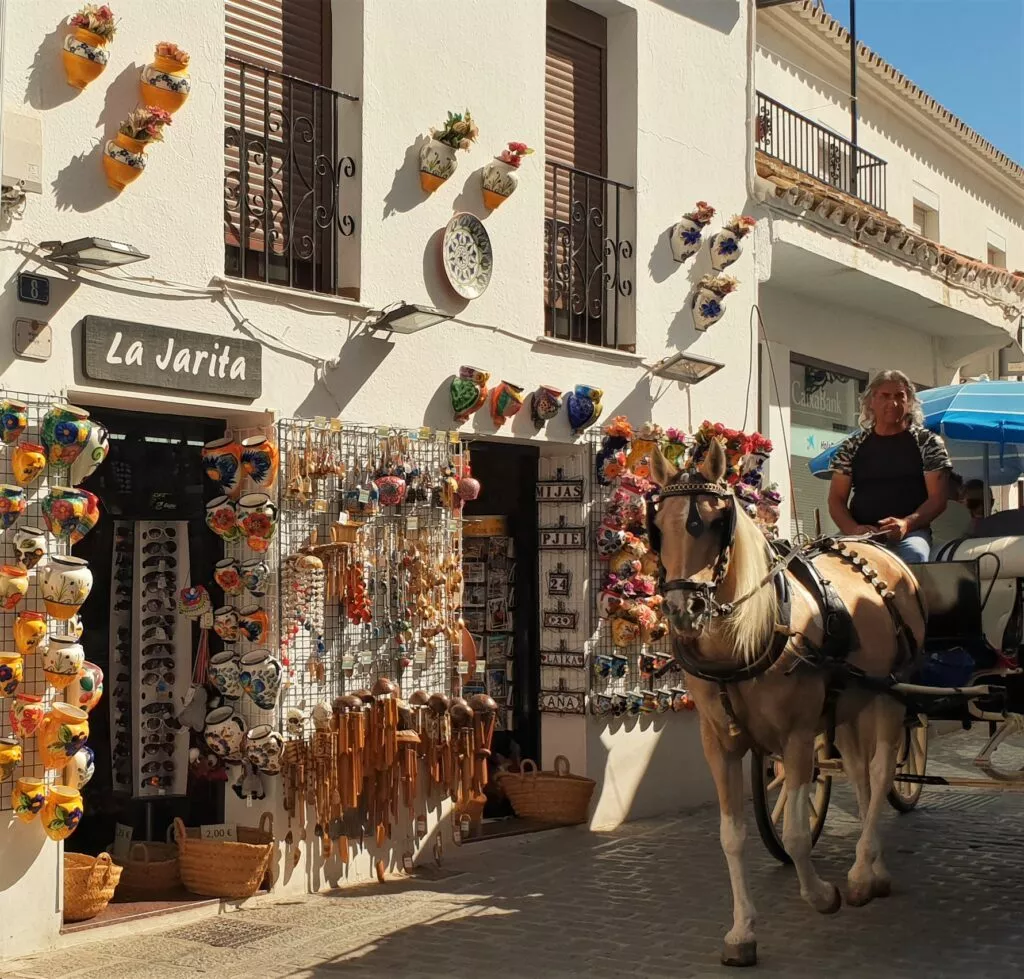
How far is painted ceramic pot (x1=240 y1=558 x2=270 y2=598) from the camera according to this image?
7340 millimetres

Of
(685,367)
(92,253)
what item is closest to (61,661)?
(92,253)

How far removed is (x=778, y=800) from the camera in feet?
26.9

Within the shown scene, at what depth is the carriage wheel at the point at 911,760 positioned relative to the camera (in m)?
7.57

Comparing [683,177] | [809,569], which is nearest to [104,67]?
[809,569]

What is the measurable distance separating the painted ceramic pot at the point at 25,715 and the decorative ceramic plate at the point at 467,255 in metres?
3.69

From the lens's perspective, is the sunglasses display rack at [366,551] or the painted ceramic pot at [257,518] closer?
the painted ceramic pot at [257,518]

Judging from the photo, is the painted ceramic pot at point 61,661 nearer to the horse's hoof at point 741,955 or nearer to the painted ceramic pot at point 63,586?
the painted ceramic pot at point 63,586

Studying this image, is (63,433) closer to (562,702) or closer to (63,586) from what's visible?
(63,586)

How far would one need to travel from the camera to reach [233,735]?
24.1 feet

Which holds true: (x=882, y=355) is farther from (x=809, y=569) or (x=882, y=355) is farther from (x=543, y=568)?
(x=809, y=569)

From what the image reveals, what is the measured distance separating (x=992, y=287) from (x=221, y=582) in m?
11.0

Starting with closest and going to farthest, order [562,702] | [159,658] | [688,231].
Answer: [159,658]
[562,702]
[688,231]

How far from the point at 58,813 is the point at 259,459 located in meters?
2.08

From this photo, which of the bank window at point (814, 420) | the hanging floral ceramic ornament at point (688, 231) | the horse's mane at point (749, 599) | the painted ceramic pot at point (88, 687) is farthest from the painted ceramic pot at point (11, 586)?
the bank window at point (814, 420)
